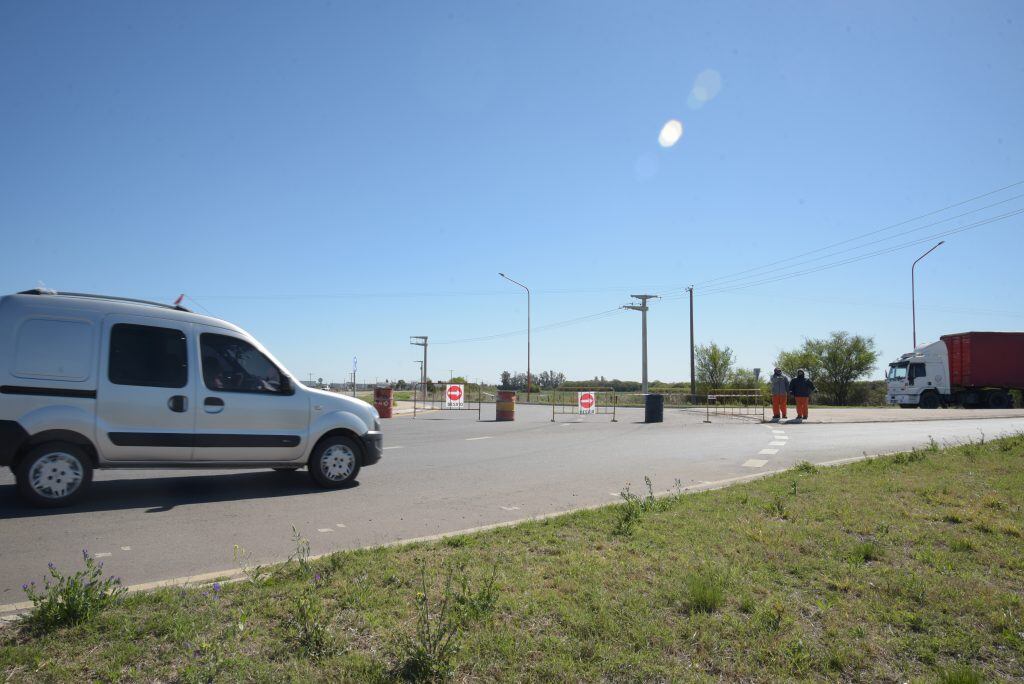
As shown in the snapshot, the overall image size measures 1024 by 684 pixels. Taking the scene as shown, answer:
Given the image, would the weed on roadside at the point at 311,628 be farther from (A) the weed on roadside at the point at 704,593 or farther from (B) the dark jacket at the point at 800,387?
(B) the dark jacket at the point at 800,387

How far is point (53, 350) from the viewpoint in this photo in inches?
269

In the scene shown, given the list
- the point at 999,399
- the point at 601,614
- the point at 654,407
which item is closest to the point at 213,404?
the point at 601,614

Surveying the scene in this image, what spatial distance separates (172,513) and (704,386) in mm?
50438

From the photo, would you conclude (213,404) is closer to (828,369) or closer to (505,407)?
(505,407)

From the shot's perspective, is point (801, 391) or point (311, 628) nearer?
point (311, 628)

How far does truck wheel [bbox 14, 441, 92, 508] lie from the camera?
21.7 ft

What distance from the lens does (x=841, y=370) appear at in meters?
57.2

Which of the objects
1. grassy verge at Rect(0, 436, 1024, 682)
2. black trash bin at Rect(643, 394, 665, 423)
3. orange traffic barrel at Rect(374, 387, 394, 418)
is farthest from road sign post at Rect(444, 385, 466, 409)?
grassy verge at Rect(0, 436, 1024, 682)

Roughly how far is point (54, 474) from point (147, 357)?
5.00ft

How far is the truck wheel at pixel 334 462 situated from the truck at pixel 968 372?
1461 inches

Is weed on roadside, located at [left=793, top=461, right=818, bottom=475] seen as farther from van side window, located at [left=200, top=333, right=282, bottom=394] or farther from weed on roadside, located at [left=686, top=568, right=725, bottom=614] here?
van side window, located at [left=200, top=333, right=282, bottom=394]

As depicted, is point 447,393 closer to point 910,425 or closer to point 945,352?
point 910,425

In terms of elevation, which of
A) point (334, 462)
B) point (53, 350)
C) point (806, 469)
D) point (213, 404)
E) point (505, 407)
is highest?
point (53, 350)

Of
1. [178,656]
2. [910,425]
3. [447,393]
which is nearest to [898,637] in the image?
[178,656]
